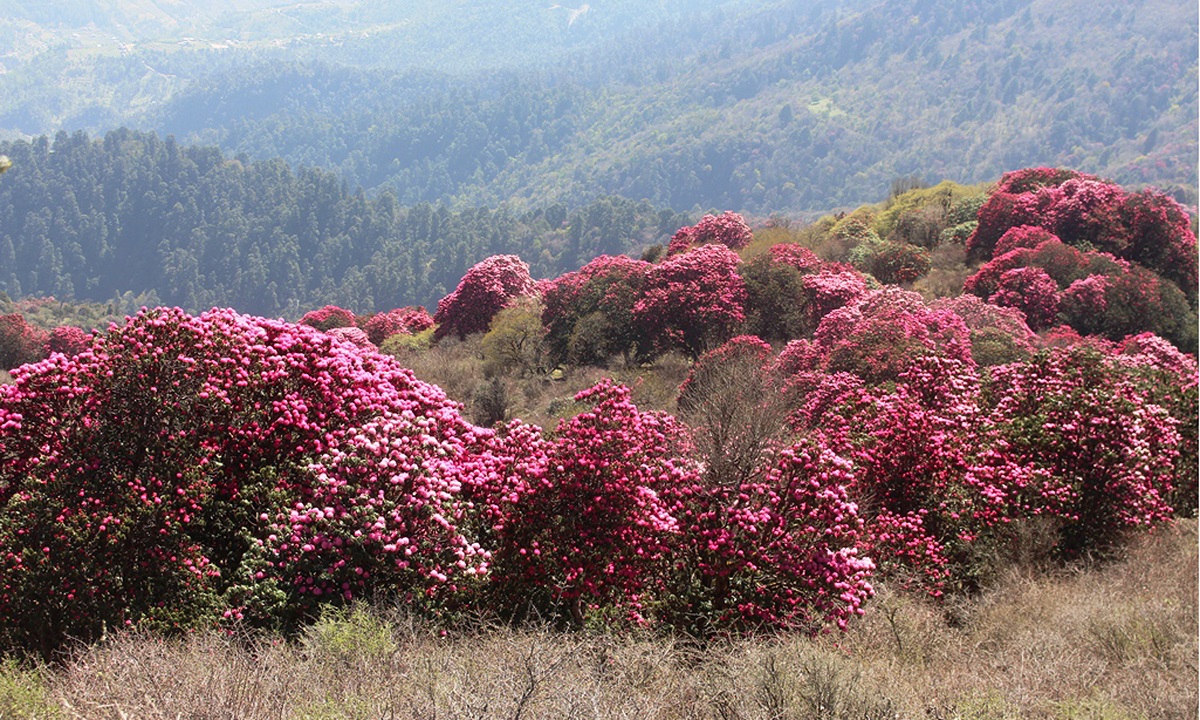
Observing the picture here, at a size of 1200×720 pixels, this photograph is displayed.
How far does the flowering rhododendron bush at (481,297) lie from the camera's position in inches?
1142

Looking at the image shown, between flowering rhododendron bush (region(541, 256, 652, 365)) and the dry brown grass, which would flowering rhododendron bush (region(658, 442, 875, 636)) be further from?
flowering rhododendron bush (region(541, 256, 652, 365))

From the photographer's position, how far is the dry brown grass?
5.35m

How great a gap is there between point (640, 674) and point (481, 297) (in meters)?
23.4

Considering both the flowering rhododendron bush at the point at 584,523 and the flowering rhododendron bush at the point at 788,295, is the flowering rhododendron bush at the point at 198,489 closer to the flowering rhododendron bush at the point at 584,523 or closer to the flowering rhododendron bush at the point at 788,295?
the flowering rhododendron bush at the point at 584,523

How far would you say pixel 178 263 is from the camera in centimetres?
16900

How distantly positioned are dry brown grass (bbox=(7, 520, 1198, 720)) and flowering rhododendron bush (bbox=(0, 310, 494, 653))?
463 mm

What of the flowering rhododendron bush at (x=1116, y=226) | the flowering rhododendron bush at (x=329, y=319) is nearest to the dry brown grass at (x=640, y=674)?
the flowering rhododendron bush at (x=1116, y=226)

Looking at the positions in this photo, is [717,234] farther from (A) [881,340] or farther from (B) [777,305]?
(A) [881,340]

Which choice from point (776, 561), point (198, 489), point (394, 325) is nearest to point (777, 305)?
point (776, 561)

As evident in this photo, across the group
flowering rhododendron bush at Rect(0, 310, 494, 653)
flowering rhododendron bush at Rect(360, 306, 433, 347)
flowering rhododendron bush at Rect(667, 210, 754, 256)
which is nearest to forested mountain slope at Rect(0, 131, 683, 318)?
flowering rhododendron bush at Rect(360, 306, 433, 347)

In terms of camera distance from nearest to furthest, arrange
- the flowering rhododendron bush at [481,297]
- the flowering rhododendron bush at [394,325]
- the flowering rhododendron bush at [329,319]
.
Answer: the flowering rhododendron bush at [481,297], the flowering rhododendron bush at [394,325], the flowering rhododendron bush at [329,319]

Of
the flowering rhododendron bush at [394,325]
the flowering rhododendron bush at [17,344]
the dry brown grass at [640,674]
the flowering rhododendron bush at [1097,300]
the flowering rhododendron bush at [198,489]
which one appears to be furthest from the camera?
the flowering rhododendron bush at [394,325]

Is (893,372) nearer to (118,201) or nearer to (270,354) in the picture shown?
(270,354)

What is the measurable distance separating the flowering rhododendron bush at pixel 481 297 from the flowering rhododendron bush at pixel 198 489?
2030 cm
